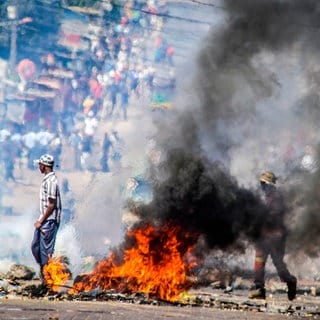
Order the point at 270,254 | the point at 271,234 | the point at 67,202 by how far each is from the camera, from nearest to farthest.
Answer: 1. the point at 270,254
2. the point at 271,234
3. the point at 67,202

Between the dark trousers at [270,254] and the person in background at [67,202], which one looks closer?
the dark trousers at [270,254]

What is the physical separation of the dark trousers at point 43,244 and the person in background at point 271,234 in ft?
10.4

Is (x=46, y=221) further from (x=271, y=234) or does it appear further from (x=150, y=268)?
(x=271, y=234)

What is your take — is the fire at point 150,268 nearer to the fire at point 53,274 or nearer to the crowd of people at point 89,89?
the fire at point 53,274

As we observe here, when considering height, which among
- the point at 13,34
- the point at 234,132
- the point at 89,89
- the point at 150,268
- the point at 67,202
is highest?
the point at 13,34

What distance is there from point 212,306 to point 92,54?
486 inches

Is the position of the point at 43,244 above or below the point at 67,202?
below

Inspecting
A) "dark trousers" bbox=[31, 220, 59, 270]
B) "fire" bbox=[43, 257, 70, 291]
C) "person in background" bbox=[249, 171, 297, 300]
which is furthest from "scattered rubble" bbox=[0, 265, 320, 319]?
"person in background" bbox=[249, 171, 297, 300]

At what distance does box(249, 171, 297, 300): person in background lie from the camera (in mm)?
10992

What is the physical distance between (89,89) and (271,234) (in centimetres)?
964

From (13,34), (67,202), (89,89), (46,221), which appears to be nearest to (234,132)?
(46,221)

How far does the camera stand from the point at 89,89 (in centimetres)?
1967

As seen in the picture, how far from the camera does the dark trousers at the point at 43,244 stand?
9672 mm

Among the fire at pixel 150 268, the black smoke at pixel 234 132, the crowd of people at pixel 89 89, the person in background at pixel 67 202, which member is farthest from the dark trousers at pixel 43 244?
the crowd of people at pixel 89 89
